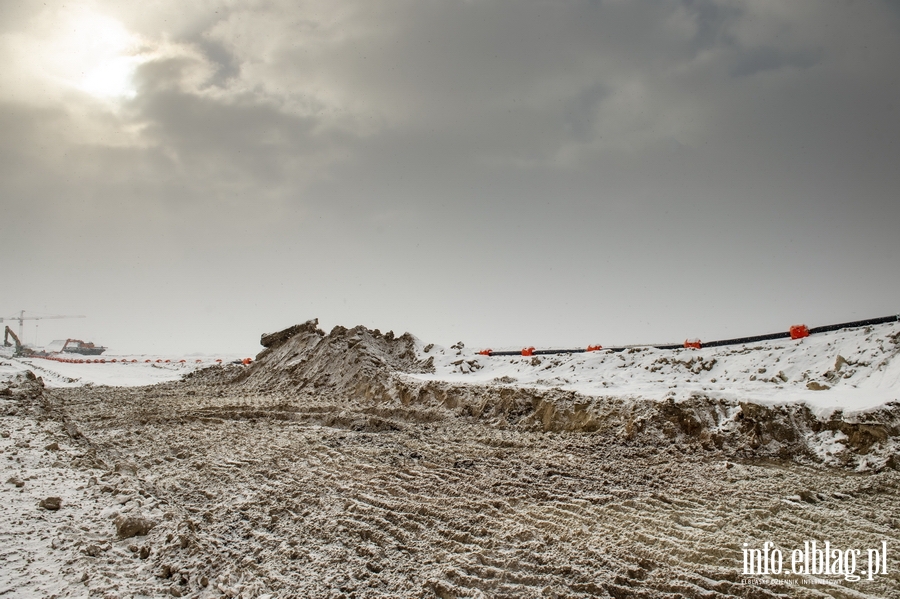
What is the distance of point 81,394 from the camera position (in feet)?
55.3

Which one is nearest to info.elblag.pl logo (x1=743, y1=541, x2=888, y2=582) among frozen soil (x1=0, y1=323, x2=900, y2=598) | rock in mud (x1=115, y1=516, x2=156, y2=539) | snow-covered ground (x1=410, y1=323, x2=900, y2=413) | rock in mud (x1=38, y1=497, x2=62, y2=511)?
frozen soil (x1=0, y1=323, x2=900, y2=598)

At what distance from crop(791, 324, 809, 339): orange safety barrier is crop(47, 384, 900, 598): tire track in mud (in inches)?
189

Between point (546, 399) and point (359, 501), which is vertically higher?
point (546, 399)

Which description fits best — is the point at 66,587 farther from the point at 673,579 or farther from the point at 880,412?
the point at 880,412

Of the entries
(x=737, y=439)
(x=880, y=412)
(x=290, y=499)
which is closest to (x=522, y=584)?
(x=290, y=499)

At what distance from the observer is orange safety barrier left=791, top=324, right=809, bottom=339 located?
9.84 metres

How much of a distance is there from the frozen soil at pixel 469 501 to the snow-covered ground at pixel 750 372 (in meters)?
0.54

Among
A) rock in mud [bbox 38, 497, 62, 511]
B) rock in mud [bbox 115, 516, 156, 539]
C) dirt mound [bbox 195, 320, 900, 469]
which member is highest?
dirt mound [bbox 195, 320, 900, 469]

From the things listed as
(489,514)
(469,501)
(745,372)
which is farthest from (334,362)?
(489,514)

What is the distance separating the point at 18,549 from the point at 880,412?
31.7 ft

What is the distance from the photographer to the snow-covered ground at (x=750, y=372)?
7324 mm

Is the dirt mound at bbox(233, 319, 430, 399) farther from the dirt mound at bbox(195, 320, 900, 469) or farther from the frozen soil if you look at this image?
the frozen soil

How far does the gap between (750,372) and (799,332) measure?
1734 millimetres

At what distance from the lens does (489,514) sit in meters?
4.95
